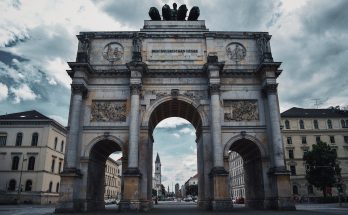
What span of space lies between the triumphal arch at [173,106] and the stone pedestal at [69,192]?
0.07 meters

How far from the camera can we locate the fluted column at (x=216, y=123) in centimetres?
2248

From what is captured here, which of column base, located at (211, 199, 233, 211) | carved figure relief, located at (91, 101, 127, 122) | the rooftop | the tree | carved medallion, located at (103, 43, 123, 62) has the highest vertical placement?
the rooftop

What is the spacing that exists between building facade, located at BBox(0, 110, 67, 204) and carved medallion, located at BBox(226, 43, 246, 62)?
30.6 meters

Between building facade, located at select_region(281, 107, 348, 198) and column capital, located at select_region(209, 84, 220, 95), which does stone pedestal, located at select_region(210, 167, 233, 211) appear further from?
building facade, located at select_region(281, 107, 348, 198)

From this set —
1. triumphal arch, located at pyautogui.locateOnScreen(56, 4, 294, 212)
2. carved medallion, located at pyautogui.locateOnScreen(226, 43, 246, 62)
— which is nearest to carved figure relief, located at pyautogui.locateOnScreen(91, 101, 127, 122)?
triumphal arch, located at pyautogui.locateOnScreen(56, 4, 294, 212)

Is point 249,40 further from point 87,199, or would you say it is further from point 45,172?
point 45,172

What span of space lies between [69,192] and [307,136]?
4492 centimetres

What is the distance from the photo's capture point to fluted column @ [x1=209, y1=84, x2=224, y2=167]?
885 inches

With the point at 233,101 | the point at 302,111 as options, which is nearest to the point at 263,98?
the point at 233,101

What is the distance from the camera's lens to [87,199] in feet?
74.7

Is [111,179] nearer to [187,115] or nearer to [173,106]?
[187,115]

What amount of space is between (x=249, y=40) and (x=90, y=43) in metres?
13.4

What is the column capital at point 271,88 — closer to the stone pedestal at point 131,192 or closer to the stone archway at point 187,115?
the stone archway at point 187,115

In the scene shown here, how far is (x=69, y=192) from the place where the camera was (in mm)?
21453
